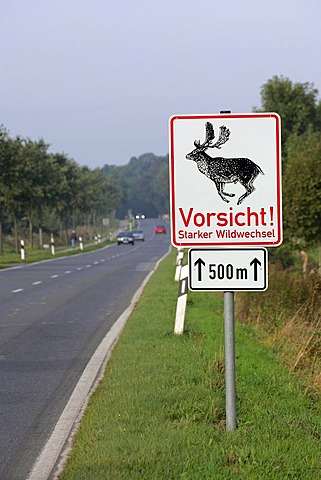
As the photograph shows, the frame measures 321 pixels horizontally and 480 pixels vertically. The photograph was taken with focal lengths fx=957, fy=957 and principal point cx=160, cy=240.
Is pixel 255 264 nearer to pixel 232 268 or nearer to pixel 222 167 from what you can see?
pixel 232 268

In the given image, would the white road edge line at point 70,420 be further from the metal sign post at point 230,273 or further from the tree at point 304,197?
the tree at point 304,197

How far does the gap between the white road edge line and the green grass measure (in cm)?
12

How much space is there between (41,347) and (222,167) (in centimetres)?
783

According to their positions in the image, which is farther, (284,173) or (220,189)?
(284,173)

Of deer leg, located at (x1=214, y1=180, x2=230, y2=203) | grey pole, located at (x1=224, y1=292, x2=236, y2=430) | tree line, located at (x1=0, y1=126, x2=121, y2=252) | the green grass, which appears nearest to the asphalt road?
the green grass

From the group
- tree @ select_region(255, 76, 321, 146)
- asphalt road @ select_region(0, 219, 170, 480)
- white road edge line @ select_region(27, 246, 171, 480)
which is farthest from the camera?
tree @ select_region(255, 76, 321, 146)

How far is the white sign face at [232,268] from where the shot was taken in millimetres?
6738

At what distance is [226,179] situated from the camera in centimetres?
659

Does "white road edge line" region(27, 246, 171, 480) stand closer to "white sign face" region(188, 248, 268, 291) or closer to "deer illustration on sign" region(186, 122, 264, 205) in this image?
"white sign face" region(188, 248, 268, 291)

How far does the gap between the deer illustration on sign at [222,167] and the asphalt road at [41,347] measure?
2.42 metres

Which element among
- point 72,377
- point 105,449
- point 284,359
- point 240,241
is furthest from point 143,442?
point 284,359

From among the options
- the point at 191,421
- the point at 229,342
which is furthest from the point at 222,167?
the point at 191,421

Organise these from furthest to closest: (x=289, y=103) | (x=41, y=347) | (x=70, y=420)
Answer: (x=289, y=103), (x=41, y=347), (x=70, y=420)

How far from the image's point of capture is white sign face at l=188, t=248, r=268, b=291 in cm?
674
